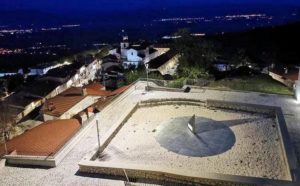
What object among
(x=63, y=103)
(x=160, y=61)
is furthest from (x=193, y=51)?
(x=160, y=61)

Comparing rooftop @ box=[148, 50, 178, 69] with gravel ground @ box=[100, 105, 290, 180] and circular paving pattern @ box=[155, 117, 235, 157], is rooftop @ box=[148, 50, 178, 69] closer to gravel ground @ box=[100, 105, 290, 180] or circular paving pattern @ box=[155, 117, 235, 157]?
gravel ground @ box=[100, 105, 290, 180]

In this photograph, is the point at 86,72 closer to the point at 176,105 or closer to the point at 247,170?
the point at 176,105

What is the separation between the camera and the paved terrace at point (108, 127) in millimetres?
11961

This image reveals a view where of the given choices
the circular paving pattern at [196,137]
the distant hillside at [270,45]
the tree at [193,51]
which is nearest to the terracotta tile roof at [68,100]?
the circular paving pattern at [196,137]

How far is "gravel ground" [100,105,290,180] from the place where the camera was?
1226 cm

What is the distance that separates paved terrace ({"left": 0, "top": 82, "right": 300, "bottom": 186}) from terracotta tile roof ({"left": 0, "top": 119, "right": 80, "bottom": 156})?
99 cm

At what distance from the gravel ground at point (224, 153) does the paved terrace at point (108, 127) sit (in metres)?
1.08

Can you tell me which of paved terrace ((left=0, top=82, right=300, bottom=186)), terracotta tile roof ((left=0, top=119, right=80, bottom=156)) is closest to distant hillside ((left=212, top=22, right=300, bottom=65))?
paved terrace ((left=0, top=82, right=300, bottom=186))

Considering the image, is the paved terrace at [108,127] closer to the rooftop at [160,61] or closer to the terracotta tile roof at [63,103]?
the terracotta tile roof at [63,103]

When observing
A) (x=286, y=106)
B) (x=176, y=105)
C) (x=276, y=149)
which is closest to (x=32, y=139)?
(x=176, y=105)

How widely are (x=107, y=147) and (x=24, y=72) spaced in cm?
5502

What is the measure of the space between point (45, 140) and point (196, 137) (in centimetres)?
751

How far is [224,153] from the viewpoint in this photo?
13266mm

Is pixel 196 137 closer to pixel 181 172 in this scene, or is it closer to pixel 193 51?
pixel 181 172
